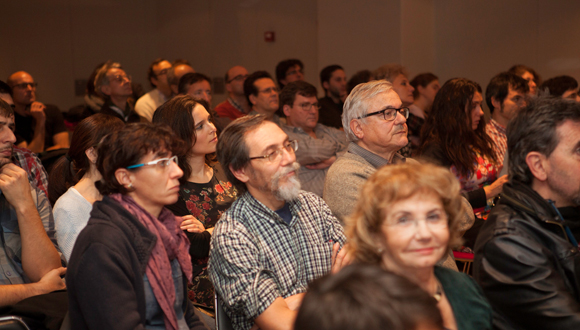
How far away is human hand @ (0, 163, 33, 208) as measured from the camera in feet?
7.41

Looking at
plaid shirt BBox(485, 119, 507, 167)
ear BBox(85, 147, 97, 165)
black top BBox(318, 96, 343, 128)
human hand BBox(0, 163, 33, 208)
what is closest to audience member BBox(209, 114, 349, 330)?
ear BBox(85, 147, 97, 165)

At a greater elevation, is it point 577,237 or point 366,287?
point 366,287

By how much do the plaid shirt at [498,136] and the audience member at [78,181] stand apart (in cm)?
275

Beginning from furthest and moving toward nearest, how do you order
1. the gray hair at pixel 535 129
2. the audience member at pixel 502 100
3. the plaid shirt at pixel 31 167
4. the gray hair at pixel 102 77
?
1. the gray hair at pixel 102 77
2. the audience member at pixel 502 100
3. the plaid shirt at pixel 31 167
4. the gray hair at pixel 535 129

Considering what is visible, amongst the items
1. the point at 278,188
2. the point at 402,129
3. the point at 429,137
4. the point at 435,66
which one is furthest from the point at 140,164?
the point at 435,66

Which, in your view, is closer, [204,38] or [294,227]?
[294,227]

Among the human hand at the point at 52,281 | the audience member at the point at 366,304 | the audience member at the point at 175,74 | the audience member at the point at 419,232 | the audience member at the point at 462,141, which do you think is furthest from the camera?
the audience member at the point at 175,74

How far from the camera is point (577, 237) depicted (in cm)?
202

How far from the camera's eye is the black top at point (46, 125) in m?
4.81

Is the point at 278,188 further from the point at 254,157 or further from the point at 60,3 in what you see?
the point at 60,3

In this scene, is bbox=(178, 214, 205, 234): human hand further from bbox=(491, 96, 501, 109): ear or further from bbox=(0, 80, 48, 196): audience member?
bbox=(491, 96, 501, 109): ear

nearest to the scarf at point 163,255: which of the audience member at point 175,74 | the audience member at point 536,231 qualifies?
the audience member at point 536,231

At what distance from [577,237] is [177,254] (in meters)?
1.53

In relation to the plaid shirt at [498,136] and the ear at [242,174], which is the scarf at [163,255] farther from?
the plaid shirt at [498,136]
